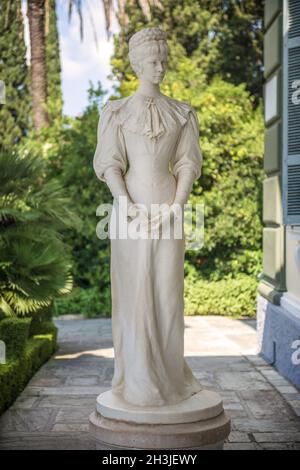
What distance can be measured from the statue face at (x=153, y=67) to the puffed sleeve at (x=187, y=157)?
1.05 ft

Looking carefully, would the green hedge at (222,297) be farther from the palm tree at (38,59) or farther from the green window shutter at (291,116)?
the green window shutter at (291,116)

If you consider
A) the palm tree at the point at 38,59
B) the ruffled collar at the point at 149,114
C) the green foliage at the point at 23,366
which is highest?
the palm tree at the point at 38,59

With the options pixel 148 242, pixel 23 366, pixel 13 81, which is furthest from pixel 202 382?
pixel 13 81

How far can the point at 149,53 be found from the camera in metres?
4.43

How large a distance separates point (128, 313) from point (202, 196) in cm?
958

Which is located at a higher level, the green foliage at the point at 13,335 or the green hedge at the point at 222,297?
the green foliage at the point at 13,335

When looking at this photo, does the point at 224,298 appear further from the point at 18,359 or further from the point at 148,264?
the point at 148,264

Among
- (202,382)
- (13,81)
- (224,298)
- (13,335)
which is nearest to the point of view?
(13,335)

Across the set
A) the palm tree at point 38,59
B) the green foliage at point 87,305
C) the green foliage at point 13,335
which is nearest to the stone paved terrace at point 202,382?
the green foliage at point 13,335

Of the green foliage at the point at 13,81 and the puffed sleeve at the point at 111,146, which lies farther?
the green foliage at the point at 13,81

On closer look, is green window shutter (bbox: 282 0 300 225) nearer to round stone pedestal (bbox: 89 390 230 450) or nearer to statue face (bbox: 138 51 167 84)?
statue face (bbox: 138 51 167 84)

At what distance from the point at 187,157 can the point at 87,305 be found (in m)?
9.59

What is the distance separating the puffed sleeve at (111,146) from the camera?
4.53m

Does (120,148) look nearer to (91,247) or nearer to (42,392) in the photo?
(42,392)
